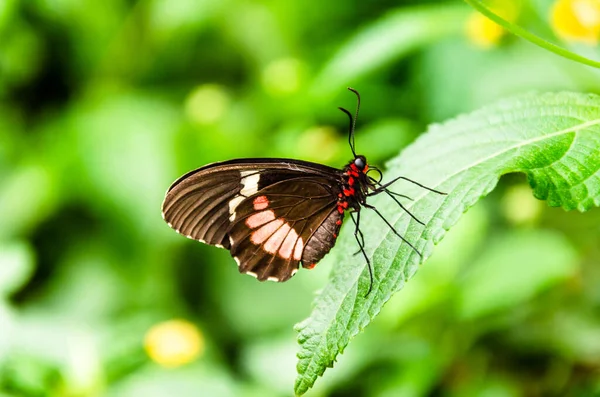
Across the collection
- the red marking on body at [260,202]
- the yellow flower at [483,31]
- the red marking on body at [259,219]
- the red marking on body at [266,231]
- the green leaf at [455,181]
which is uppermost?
the yellow flower at [483,31]

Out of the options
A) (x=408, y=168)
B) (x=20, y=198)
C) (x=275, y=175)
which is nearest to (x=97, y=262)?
(x=20, y=198)

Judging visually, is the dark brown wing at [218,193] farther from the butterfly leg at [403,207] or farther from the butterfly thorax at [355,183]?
the butterfly leg at [403,207]

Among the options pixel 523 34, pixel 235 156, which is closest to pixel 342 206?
pixel 523 34

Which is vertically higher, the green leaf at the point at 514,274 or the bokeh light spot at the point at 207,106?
the bokeh light spot at the point at 207,106

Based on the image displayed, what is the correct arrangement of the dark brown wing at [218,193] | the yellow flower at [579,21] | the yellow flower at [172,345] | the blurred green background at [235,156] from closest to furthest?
the dark brown wing at [218,193], the yellow flower at [579,21], the blurred green background at [235,156], the yellow flower at [172,345]

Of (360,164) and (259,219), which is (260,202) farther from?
(360,164)

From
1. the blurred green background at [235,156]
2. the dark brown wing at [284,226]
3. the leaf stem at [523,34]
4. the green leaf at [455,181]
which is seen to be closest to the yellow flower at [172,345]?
the blurred green background at [235,156]
